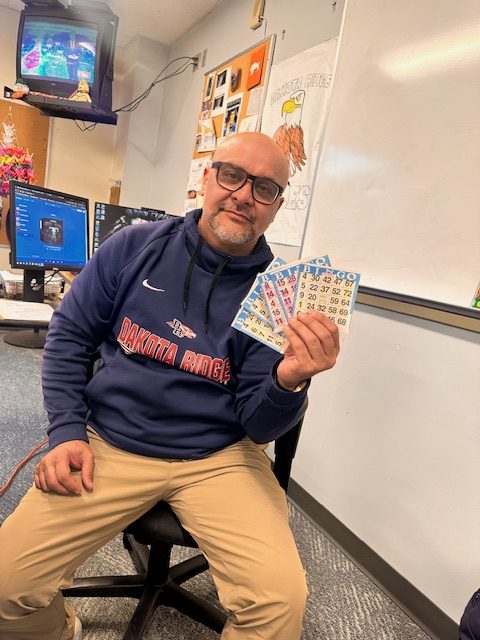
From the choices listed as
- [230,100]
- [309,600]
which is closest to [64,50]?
[230,100]

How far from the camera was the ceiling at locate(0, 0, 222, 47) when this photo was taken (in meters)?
3.20

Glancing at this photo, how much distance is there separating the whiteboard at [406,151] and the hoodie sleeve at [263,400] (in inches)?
25.1

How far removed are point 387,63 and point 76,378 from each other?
147 centimetres

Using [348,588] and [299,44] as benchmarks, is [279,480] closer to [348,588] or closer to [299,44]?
[348,588]

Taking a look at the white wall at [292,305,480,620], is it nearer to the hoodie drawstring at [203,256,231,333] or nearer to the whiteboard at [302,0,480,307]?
the whiteboard at [302,0,480,307]

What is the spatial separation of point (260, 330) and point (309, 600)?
3.35 feet

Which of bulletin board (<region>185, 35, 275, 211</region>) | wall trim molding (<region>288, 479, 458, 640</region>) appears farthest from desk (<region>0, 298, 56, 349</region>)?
bulletin board (<region>185, 35, 275, 211</region>)

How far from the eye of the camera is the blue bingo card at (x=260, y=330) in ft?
2.86

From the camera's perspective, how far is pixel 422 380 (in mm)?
1332

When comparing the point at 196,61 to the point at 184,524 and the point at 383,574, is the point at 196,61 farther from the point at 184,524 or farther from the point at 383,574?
the point at 383,574

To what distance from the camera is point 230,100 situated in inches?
107

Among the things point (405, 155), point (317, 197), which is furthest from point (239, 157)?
point (317, 197)

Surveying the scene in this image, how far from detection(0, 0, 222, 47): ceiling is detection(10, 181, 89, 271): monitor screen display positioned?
2.17 m

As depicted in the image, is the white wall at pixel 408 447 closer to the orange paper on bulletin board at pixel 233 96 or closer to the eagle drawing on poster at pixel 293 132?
the eagle drawing on poster at pixel 293 132
